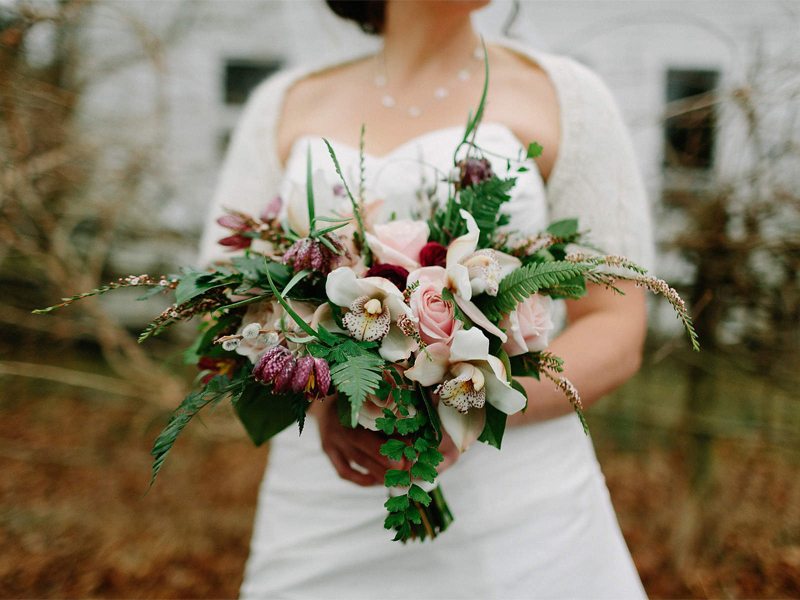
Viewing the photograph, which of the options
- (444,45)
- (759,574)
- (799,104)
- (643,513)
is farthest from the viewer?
(643,513)

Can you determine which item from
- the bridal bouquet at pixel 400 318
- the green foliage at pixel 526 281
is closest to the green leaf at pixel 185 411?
the bridal bouquet at pixel 400 318

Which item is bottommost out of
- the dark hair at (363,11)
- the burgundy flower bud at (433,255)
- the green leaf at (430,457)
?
the green leaf at (430,457)

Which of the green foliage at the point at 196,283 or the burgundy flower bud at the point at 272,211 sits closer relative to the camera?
the green foliage at the point at 196,283

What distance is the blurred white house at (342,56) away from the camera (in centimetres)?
253

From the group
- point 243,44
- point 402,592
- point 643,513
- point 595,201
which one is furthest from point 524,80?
point 243,44

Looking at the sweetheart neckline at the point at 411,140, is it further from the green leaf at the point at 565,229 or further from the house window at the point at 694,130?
the house window at the point at 694,130

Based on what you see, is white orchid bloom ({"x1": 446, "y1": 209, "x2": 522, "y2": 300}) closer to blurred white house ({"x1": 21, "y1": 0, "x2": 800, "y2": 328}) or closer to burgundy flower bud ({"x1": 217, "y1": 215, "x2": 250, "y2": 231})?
burgundy flower bud ({"x1": 217, "y1": 215, "x2": 250, "y2": 231})

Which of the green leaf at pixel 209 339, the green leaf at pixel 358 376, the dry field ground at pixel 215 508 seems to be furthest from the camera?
the dry field ground at pixel 215 508

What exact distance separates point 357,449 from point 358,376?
0.46 m

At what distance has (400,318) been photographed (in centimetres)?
97

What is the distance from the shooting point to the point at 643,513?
159 inches

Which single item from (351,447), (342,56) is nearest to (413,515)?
(351,447)

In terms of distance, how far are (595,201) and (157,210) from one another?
3024mm

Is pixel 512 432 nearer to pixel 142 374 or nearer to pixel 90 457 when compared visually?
pixel 142 374
